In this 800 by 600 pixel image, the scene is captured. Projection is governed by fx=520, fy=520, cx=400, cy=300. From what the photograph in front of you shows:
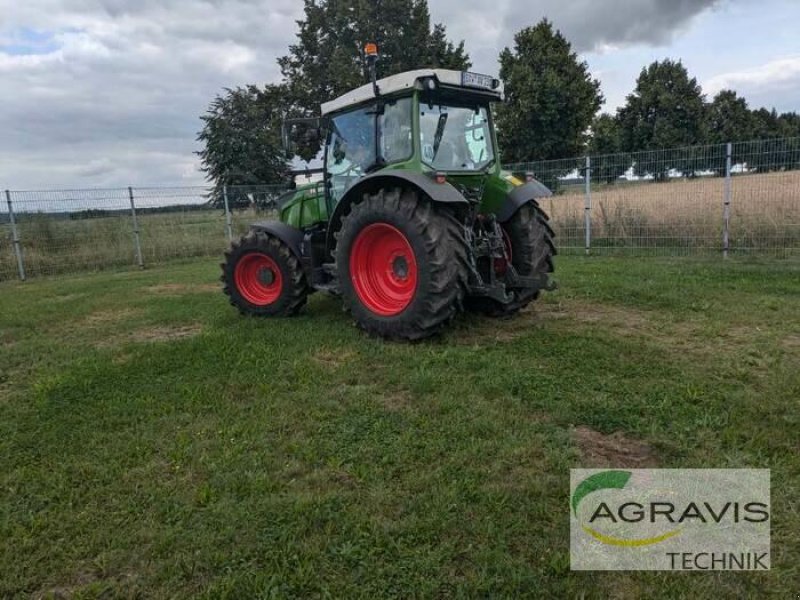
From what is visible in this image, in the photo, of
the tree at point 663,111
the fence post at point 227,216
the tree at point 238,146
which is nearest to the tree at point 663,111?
the tree at point 663,111

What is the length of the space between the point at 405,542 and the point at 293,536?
1.47ft

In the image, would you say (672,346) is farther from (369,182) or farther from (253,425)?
(253,425)

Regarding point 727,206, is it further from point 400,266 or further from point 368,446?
point 368,446

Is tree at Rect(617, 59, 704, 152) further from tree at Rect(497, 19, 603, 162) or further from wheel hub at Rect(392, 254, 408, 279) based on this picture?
wheel hub at Rect(392, 254, 408, 279)

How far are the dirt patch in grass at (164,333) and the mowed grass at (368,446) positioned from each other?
0.09 m

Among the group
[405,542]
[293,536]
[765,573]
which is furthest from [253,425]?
[765,573]

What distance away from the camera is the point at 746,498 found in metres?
2.20

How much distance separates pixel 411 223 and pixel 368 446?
207cm

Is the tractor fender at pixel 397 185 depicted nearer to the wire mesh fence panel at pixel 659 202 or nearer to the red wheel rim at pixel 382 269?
the red wheel rim at pixel 382 269

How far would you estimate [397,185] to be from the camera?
4.49 m

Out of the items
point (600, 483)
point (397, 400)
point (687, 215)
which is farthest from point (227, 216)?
point (600, 483)

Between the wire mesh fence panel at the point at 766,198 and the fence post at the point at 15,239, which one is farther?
the fence post at the point at 15,239

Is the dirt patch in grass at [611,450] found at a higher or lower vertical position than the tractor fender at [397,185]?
lower

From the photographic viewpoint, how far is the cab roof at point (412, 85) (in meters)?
4.46
